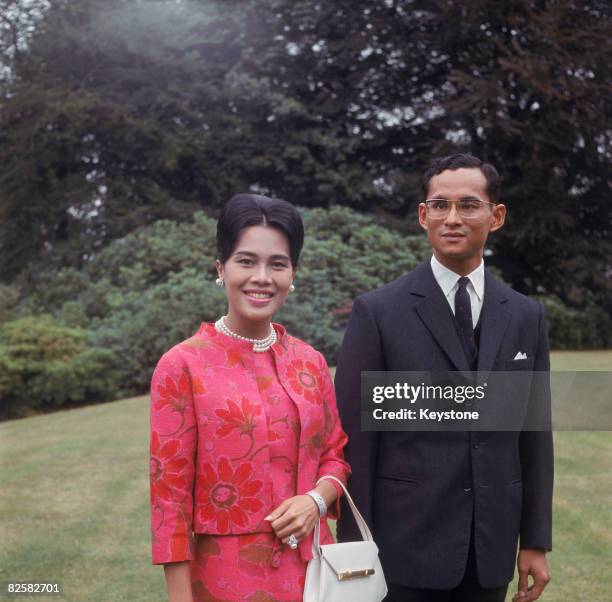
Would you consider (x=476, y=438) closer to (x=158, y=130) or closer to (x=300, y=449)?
(x=300, y=449)

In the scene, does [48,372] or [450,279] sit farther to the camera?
[48,372]

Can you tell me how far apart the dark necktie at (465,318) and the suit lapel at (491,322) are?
0.11 feet

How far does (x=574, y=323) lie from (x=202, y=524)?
11924mm

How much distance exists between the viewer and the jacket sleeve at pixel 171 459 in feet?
6.72

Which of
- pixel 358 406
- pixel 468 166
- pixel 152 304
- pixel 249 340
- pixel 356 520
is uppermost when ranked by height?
pixel 152 304

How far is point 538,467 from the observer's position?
2.52 meters

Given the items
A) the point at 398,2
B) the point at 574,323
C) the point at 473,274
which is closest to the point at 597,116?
the point at 574,323

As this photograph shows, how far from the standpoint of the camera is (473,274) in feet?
8.28

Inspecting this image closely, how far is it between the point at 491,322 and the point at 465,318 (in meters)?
0.08

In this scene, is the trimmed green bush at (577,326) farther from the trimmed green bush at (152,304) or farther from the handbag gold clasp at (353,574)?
the handbag gold clasp at (353,574)

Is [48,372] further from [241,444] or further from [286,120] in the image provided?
[241,444]

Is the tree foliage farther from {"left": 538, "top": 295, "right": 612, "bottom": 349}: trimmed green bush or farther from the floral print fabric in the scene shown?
the floral print fabric

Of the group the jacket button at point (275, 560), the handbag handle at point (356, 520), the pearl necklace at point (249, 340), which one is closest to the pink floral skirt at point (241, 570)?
the jacket button at point (275, 560)

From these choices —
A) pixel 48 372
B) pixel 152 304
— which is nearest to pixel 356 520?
pixel 48 372
